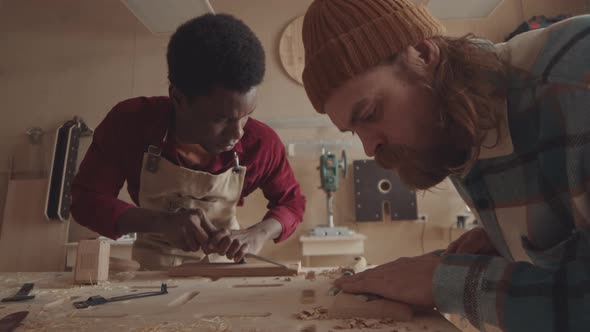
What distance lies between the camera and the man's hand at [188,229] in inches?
45.6

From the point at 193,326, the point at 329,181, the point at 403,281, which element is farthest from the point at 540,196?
the point at 329,181

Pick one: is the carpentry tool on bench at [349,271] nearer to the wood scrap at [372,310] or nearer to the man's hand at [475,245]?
the wood scrap at [372,310]

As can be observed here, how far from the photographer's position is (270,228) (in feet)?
4.70

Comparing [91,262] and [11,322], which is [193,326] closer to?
[11,322]

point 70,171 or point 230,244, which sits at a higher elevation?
point 70,171

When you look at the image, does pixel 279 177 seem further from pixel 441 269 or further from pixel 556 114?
pixel 556 114

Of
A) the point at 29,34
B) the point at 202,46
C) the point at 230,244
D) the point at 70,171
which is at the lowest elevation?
the point at 230,244

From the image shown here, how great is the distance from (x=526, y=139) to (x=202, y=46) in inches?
35.3

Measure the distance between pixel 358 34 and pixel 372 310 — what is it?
485 millimetres

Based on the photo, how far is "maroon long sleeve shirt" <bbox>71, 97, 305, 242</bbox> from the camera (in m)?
1.25

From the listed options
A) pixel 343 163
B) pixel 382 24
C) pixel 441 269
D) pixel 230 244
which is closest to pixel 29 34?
pixel 343 163

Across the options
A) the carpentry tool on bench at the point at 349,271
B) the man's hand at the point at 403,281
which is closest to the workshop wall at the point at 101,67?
the carpentry tool on bench at the point at 349,271

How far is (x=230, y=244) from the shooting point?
1.22m

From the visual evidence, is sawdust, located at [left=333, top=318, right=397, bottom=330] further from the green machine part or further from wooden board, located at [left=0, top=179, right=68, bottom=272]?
wooden board, located at [left=0, top=179, right=68, bottom=272]
